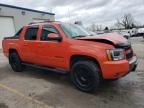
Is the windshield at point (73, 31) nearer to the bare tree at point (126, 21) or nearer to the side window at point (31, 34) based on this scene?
the side window at point (31, 34)

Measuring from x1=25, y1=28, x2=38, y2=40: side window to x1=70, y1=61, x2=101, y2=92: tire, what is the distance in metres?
2.13

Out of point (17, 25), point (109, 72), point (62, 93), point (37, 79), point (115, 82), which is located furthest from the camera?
point (17, 25)

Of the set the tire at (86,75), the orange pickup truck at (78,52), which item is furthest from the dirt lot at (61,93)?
the orange pickup truck at (78,52)

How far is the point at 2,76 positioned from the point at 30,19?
17.6 meters

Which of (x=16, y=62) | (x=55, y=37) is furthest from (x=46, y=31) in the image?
(x=16, y=62)

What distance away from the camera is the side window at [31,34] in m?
7.47

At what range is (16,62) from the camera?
337 inches

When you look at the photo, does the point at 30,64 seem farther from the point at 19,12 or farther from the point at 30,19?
the point at 30,19

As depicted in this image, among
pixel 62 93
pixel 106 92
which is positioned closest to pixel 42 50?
pixel 62 93

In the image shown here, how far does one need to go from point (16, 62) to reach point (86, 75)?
3.72 meters

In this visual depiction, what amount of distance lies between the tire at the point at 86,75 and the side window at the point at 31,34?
213cm

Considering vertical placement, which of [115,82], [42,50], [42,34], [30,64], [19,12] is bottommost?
[115,82]

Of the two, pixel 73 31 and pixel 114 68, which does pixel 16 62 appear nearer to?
pixel 73 31

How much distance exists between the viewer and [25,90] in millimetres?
6273
